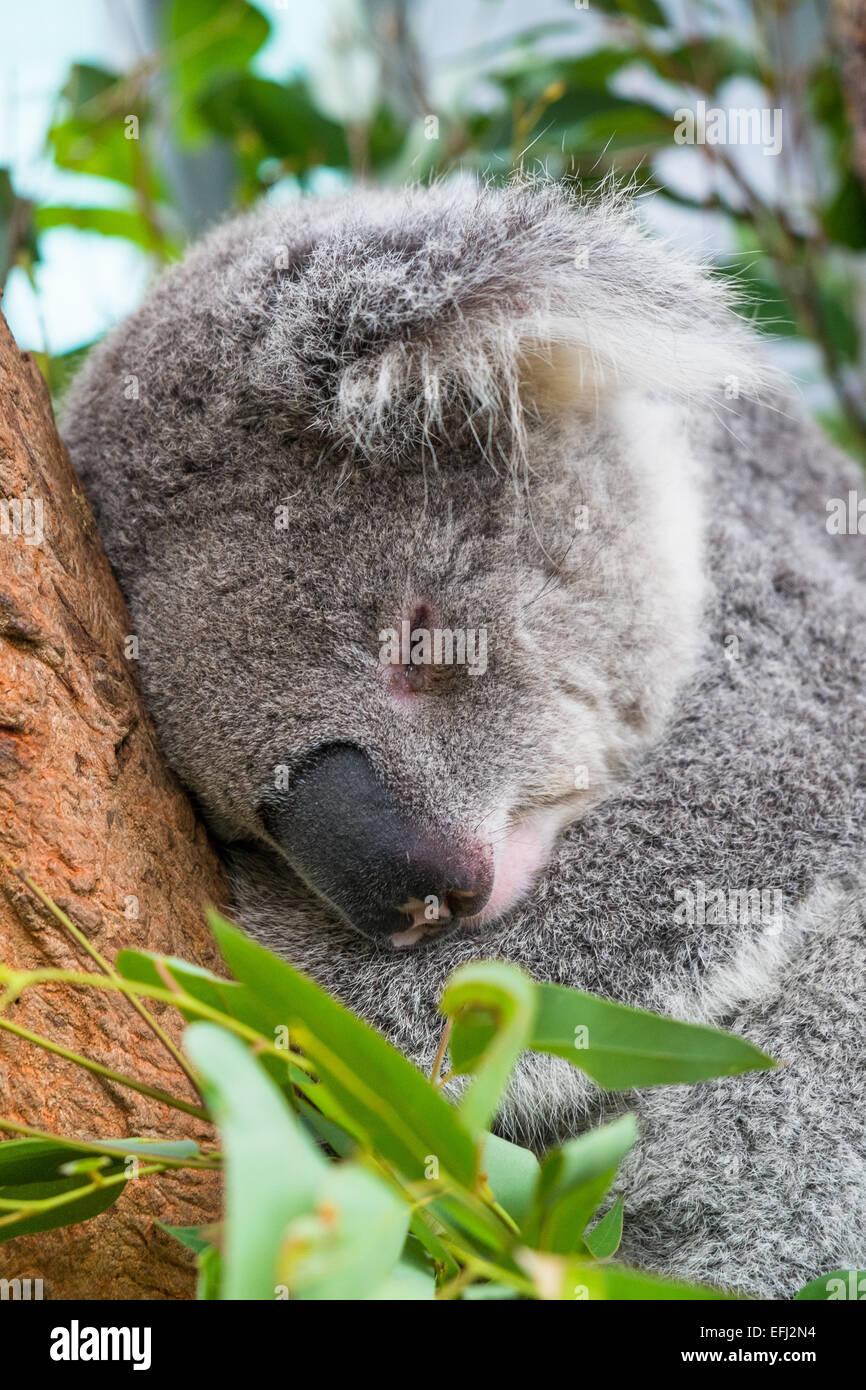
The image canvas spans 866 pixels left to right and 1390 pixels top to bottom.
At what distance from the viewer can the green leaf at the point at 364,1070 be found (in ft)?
3.03

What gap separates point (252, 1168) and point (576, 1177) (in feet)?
0.97

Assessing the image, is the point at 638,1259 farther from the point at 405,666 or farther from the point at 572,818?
the point at 405,666

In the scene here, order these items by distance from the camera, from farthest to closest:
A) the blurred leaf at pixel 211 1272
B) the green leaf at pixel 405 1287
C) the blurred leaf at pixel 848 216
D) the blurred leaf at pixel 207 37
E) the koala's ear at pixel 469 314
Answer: the blurred leaf at pixel 848 216 → the blurred leaf at pixel 207 37 → the koala's ear at pixel 469 314 → the blurred leaf at pixel 211 1272 → the green leaf at pixel 405 1287

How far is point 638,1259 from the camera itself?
178 cm

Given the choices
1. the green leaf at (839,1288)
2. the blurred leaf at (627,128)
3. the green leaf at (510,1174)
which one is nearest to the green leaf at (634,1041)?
the green leaf at (510,1174)

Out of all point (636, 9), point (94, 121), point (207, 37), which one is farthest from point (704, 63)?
point (94, 121)

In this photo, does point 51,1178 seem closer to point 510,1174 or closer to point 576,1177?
point 510,1174

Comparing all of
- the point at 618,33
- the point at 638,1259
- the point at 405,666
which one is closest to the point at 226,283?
the point at 405,666

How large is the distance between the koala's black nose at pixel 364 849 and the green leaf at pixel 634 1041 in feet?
1.89

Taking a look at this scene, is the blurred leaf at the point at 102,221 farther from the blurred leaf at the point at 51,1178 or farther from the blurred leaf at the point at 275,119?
the blurred leaf at the point at 51,1178

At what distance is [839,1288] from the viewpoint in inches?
50.9

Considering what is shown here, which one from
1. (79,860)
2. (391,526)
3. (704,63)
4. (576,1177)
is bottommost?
(576,1177)

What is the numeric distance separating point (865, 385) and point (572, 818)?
2.47m

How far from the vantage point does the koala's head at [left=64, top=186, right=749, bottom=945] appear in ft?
5.29
